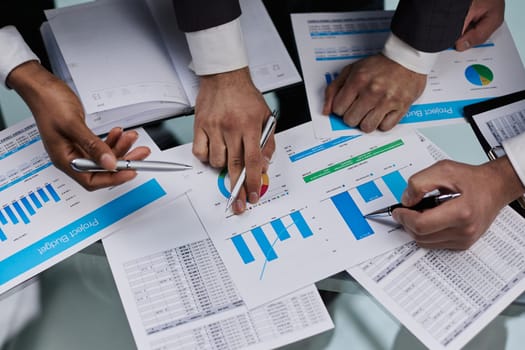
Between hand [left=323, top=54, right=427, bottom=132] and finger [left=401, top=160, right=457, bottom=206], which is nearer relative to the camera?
finger [left=401, top=160, right=457, bottom=206]

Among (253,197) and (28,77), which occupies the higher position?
(28,77)

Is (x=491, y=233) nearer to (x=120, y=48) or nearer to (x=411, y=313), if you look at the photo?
(x=411, y=313)

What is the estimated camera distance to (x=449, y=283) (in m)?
0.75

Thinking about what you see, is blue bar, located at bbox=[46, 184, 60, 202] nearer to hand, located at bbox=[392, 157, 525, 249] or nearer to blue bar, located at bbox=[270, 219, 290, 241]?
blue bar, located at bbox=[270, 219, 290, 241]

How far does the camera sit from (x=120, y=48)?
3.03 ft

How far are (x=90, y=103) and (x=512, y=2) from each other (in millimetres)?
764

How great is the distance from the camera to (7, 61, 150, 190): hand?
76 centimetres

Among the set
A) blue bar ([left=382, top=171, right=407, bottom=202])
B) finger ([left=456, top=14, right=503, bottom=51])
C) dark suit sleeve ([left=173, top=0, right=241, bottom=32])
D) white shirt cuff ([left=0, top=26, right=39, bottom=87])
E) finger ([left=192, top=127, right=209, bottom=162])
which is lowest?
blue bar ([left=382, top=171, right=407, bottom=202])

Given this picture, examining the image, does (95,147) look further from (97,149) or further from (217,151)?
(217,151)

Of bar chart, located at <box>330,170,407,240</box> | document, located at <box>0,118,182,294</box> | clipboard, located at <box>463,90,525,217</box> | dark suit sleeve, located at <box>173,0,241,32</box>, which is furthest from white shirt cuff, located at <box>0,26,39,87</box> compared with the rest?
clipboard, located at <box>463,90,525,217</box>

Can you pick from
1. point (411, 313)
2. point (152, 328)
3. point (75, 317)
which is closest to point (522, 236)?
point (411, 313)

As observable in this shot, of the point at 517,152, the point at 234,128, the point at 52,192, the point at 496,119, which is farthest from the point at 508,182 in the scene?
the point at 52,192

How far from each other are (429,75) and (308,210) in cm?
32

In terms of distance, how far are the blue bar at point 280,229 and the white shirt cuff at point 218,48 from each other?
237 mm
